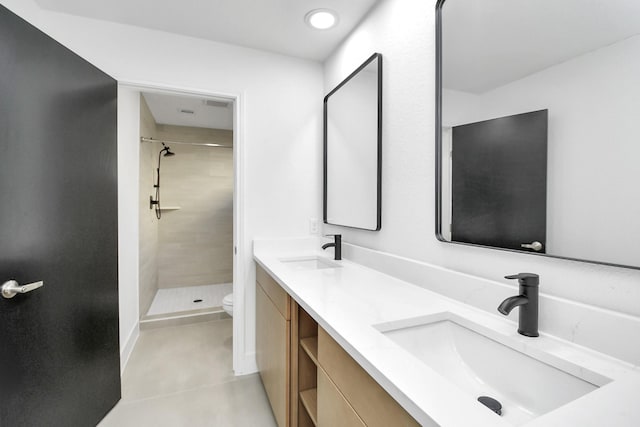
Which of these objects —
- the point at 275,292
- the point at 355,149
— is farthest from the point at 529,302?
the point at 355,149

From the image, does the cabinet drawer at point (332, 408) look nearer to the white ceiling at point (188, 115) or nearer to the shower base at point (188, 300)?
the shower base at point (188, 300)

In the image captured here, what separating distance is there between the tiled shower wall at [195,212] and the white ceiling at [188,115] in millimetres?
211

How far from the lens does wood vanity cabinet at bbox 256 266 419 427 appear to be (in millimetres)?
703

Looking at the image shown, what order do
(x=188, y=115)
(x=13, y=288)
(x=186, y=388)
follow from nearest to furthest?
(x=13, y=288)
(x=186, y=388)
(x=188, y=115)

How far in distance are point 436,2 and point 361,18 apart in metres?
0.66

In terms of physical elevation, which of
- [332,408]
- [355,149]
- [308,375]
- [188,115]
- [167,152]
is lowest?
[308,375]

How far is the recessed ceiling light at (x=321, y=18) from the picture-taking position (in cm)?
171

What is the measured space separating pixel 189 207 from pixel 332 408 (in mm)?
3732

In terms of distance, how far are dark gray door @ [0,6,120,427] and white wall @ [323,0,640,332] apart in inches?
61.1

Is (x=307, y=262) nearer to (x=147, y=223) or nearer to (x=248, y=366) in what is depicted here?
(x=248, y=366)

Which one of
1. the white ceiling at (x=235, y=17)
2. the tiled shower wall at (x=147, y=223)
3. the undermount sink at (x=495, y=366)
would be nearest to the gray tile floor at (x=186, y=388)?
the tiled shower wall at (x=147, y=223)

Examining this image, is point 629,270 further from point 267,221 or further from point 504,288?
point 267,221

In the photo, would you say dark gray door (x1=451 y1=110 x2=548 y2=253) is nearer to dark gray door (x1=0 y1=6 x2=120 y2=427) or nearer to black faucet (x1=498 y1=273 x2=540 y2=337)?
black faucet (x1=498 y1=273 x2=540 y2=337)

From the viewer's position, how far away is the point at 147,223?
3.20 meters
